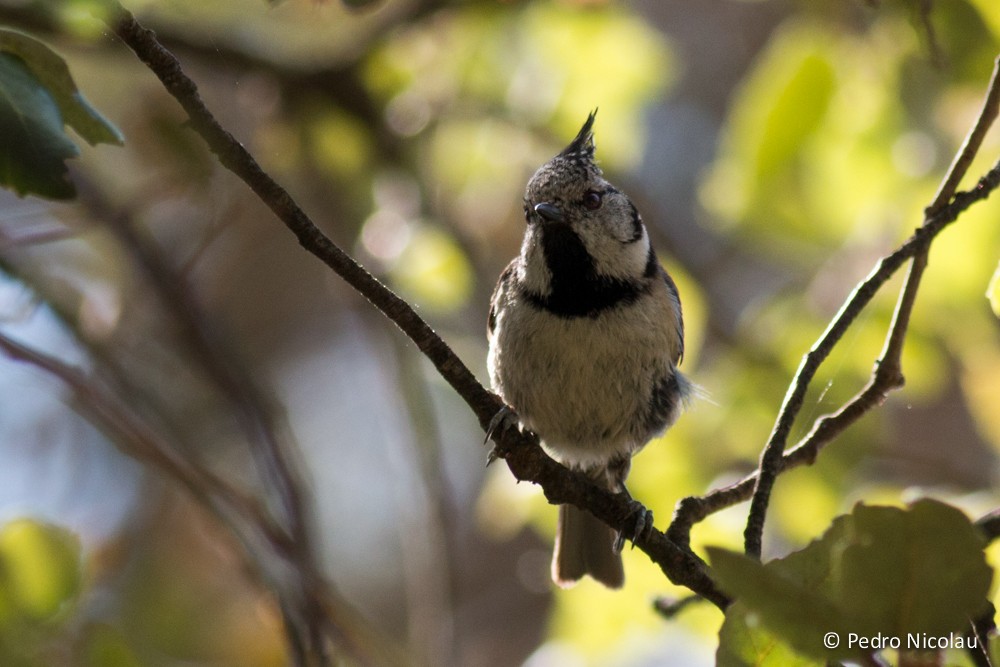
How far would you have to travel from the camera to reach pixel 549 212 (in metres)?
3.29

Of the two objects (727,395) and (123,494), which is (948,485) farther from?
(123,494)

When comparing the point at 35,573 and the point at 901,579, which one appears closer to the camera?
the point at 901,579

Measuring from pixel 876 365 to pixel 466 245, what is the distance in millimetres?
2415

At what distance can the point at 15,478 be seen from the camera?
5930 mm

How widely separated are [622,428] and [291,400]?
5.81 metres

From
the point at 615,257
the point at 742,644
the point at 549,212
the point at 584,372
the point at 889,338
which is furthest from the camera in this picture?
the point at 615,257

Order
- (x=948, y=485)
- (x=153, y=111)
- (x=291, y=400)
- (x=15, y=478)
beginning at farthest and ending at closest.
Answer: (x=291, y=400) < (x=15, y=478) < (x=153, y=111) < (x=948, y=485)

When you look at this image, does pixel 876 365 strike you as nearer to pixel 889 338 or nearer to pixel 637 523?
pixel 889 338

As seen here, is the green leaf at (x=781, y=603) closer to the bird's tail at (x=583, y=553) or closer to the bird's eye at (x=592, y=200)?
the bird's tail at (x=583, y=553)

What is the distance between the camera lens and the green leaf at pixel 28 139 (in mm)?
1546

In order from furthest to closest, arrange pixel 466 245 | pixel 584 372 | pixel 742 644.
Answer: pixel 466 245
pixel 584 372
pixel 742 644

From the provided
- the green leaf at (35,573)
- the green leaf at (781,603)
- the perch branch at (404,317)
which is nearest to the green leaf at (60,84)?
the perch branch at (404,317)

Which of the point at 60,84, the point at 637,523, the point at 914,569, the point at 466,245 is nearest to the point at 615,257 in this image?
the point at 466,245

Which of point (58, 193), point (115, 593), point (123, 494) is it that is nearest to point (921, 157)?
point (58, 193)
